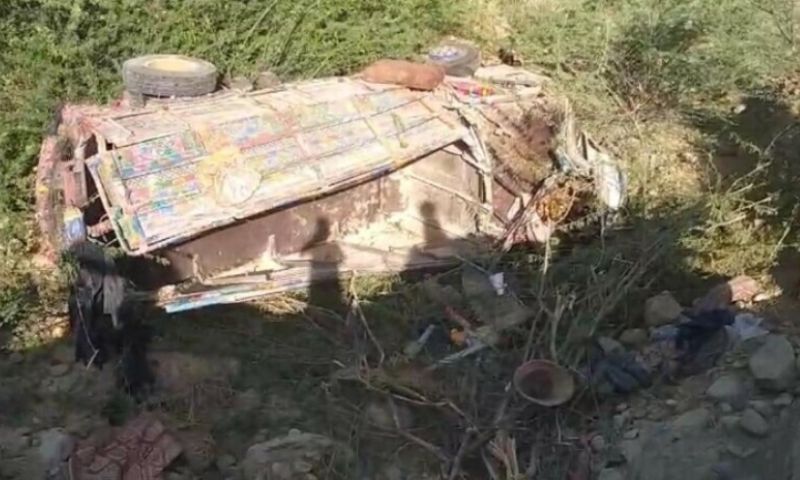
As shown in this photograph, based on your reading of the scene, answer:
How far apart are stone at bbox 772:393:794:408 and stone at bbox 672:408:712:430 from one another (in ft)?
1.17

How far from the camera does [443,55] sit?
30.2 ft

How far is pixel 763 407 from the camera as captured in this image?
5.57m

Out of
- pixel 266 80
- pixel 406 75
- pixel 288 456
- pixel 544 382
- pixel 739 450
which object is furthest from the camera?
pixel 266 80

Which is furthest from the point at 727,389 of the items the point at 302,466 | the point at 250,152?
the point at 250,152

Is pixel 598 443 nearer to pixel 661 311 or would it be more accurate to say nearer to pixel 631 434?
pixel 631 434

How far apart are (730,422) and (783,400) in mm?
333

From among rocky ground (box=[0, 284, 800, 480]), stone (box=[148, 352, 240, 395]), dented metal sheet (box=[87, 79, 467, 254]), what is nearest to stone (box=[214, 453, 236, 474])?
rocky ground (box=[0, 284, 800, 480])

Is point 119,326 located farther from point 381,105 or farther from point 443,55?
point 443,55

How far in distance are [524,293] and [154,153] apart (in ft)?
9.12

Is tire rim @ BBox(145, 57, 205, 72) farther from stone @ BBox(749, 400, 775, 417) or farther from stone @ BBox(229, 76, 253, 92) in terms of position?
stone @ BBox(749, 400, 775, 417)

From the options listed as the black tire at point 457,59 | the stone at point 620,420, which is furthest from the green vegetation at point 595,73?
the stone at point 620,420

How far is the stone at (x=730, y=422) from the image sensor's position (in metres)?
5.48

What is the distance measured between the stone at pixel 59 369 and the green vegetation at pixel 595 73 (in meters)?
0.59

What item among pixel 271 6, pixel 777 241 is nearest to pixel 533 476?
pixel 777 241
